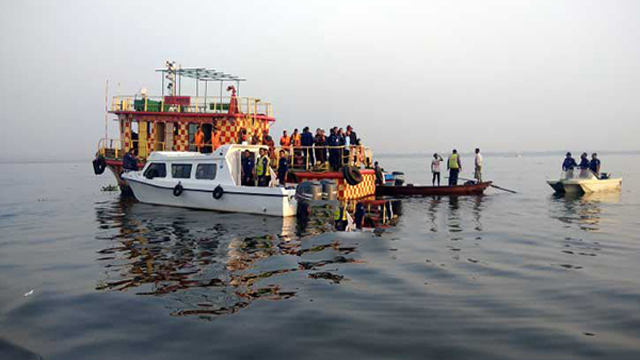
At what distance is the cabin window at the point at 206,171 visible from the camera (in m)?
17.5

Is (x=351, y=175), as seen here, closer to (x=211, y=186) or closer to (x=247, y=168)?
(x=247, y=168)

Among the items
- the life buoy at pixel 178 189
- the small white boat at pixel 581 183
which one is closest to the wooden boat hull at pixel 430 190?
the small white boat at pixel 581 183

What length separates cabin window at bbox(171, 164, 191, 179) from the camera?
59.8 ft

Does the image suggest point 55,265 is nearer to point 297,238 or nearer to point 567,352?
point 297,238

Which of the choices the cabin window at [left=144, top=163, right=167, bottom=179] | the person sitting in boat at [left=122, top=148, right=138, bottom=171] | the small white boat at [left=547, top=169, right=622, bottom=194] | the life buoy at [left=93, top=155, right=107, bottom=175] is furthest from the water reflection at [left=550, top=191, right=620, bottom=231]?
the life buoy at [left=93, top=155, right=107, bottom=175]

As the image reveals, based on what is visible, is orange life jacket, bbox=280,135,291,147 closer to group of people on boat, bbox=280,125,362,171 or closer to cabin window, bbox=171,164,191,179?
group of people on boat, bbox=280,125,362,171

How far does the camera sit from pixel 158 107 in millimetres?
24953

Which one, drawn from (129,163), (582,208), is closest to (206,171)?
(129,163)

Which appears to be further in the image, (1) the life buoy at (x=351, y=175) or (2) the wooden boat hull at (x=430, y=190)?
(2) the wooden boat hull at (x=430, y=190)

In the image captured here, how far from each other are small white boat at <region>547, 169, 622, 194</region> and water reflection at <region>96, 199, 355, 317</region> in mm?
14491

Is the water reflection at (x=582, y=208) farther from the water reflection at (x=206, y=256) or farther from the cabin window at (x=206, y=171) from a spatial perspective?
the cabin window at (x=206, y=171)

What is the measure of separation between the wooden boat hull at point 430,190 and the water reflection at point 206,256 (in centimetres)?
796

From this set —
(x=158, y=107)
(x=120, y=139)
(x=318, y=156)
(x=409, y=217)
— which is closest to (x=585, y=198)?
(x=409, y=217)

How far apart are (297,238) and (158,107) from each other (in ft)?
50.0
